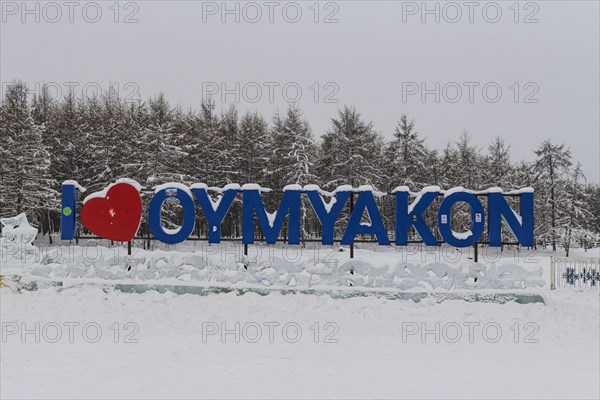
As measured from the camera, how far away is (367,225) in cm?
1381

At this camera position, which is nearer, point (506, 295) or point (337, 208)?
point (506, 295)

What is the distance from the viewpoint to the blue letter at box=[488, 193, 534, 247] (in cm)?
1319

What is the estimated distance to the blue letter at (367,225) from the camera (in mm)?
13641

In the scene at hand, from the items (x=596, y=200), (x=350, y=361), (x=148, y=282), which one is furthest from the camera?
(x=596, y=200)

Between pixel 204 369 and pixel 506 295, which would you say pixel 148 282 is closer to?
pixel 204 369

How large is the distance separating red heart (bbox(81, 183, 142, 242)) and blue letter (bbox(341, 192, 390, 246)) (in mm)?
6570

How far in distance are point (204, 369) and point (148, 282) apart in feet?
19.7

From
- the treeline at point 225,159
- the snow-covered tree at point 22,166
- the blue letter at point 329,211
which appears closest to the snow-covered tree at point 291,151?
the treeline at point 225,159

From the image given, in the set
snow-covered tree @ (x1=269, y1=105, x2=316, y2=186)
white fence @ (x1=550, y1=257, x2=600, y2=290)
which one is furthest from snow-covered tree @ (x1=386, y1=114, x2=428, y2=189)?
white fence @ (x1=550, y1=257, x2=600, y2=290)

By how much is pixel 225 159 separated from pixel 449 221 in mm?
25651

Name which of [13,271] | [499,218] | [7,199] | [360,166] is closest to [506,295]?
[499,218]

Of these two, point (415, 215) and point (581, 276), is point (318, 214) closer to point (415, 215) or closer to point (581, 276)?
point (415, 215)

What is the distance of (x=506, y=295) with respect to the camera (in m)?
12.0

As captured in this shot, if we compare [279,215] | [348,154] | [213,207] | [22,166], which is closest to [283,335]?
[279,215]
